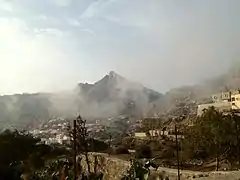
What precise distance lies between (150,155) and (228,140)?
41.8 feet

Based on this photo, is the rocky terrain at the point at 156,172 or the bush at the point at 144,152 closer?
the rocky terrain at the point at 156,172

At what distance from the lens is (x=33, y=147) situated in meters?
57.1

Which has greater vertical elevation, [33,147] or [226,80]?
[226,80]

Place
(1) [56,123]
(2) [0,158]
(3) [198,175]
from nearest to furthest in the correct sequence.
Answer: (3) [198,175] → (2) [0,158] → (1) [56,123]

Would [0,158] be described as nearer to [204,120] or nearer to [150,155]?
[150,155]

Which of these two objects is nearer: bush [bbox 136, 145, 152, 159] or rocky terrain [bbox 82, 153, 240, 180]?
rocky terrain [bbox 82, 153, 240, 180]

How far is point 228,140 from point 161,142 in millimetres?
20348

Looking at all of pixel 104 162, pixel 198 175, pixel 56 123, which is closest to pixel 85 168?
pixel 104 162

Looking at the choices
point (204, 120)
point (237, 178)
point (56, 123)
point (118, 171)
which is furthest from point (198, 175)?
point (56, 123)

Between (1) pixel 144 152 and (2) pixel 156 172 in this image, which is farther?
(1) pixel 144 152

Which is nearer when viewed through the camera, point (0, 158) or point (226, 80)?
point (0, 158)

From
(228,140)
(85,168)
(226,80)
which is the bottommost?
(85,168)

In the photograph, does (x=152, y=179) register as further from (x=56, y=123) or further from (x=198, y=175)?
(x=56, y=123)

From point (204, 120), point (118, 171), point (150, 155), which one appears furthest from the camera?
point (150, 155)
